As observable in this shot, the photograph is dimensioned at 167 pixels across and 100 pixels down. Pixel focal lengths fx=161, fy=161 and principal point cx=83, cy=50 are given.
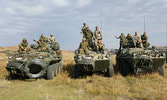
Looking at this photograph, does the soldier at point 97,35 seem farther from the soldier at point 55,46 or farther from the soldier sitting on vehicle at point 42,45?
the soldier sitting on vehicle at point 42,45

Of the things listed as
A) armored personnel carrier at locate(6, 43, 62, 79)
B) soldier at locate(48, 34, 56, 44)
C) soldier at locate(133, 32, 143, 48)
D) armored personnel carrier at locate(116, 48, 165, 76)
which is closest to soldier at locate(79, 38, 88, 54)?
armored personnel carrier at locate(6, 43, 62, 79)

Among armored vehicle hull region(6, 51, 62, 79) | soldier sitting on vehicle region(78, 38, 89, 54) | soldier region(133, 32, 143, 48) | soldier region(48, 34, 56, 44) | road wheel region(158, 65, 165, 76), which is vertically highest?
soldier region(48, 34, 56, 44)

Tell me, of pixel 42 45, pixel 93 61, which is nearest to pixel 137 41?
pixel 93 61

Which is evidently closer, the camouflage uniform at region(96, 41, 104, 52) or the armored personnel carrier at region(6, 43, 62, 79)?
the armored personnel carrier at region(6, 43, 62, 79)

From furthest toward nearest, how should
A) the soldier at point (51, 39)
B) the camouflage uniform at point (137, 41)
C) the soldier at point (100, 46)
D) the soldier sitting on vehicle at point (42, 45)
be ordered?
1. the soldier at point (51, 39)
2. the soldier sitting on vehicle at point (42, 45)
3. the camouflage uniform at point (137, 41)
4. the soldier at point (100, 46)

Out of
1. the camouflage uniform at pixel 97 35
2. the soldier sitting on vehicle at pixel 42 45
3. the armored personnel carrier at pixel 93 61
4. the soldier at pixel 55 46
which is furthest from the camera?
the soldier at pixel 55 46

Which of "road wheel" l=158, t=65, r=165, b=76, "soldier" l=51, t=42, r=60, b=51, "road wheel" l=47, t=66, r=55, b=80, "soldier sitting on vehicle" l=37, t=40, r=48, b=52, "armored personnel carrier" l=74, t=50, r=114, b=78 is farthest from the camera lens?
"soldier" l=51, t=42, r=60, b=51

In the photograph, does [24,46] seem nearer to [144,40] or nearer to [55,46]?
[55,46]

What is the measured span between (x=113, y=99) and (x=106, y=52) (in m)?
4.06

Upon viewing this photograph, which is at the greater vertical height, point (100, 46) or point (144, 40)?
point (144, 40)

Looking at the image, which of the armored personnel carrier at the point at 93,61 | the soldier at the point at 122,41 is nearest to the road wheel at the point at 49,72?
the armored personnel carrier at the point at 93,61

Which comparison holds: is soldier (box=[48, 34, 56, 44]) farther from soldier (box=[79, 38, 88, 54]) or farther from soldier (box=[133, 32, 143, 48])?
soldier (box=[133, 32, 143, 48])

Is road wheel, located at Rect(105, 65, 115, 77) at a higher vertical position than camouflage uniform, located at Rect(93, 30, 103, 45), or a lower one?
lower

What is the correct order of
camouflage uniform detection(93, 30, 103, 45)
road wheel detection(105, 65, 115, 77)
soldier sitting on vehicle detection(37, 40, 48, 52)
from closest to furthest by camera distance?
1. road wheel detection(105, 65, 115, 77)
2. camouflage uniform detection(93, 30, 103, 45)
3. soldier sitting on vehicle detection(37, 40, 48, 52)
